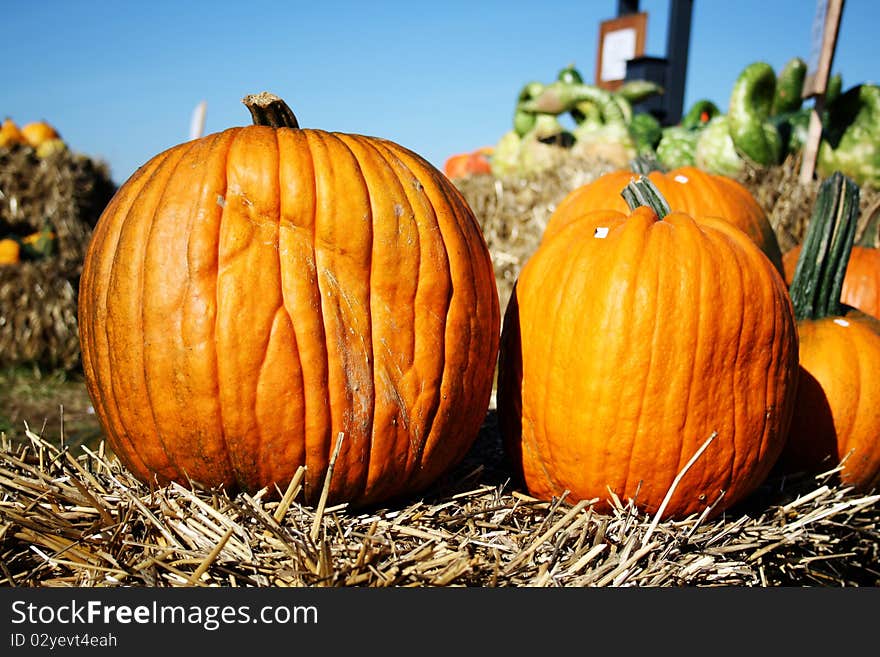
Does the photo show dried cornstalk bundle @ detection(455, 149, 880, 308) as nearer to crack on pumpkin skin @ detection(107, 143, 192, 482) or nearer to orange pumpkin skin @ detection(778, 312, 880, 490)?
orange pumpkin skin @ detection(778, 312, 880, 490)

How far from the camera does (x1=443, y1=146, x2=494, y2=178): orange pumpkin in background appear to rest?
33.8 ft

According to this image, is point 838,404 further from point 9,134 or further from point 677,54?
point 9,134

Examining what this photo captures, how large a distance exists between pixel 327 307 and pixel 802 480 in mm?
1687

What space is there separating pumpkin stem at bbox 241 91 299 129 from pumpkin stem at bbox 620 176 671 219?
108 cm

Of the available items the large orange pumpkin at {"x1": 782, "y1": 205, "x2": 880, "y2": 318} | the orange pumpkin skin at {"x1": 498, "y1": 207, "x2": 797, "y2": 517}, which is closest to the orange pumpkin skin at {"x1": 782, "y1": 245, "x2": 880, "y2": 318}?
the large orange pumpkin at {"x1": 782, "y1": 205, "x2": 880, "y2": 318}

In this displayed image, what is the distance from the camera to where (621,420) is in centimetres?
187

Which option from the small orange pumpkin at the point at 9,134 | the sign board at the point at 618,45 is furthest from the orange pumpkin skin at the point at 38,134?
the sign board at the point at 618,45

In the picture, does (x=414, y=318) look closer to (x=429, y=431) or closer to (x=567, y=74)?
(x=429, y=431)

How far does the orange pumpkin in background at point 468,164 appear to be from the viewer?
10305 millimetres

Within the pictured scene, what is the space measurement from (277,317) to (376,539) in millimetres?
596

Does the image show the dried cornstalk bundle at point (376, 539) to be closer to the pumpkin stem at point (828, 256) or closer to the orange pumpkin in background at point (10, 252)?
the pumpkin stem at point (828, 256)

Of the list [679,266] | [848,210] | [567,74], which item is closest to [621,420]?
[679,266]

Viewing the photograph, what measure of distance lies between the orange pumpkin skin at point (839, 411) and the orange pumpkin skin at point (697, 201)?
0.60 metres

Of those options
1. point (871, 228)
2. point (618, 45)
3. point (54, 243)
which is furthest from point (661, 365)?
point (618, 45)
